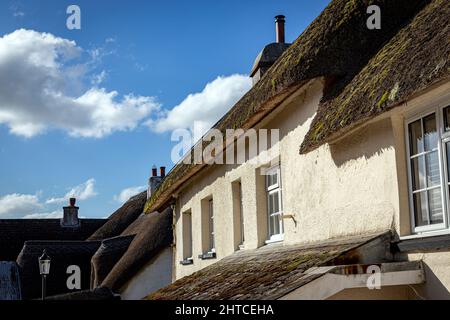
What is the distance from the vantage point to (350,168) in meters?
7.22

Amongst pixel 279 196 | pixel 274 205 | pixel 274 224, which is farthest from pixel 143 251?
pixel 279 196

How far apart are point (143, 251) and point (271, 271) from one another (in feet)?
56.2

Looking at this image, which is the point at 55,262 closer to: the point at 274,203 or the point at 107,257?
the point at 107,257

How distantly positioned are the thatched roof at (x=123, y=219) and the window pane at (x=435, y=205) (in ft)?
89.8

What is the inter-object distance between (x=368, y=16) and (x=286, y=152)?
6.68ft

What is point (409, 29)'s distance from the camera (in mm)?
7191

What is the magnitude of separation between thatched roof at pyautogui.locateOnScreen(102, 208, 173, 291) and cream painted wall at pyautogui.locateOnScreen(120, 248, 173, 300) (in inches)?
6.8

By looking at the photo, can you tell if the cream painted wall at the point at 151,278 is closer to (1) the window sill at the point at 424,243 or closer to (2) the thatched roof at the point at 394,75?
(2) the thatched roof at the point at 394,75

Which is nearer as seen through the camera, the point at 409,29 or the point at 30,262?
the point at 409,29

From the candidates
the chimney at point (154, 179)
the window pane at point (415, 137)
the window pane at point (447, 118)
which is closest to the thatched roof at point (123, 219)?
the chimney at point (154, 179)

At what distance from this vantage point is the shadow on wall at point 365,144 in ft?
21.5

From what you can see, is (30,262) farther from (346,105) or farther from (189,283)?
(346,105)
